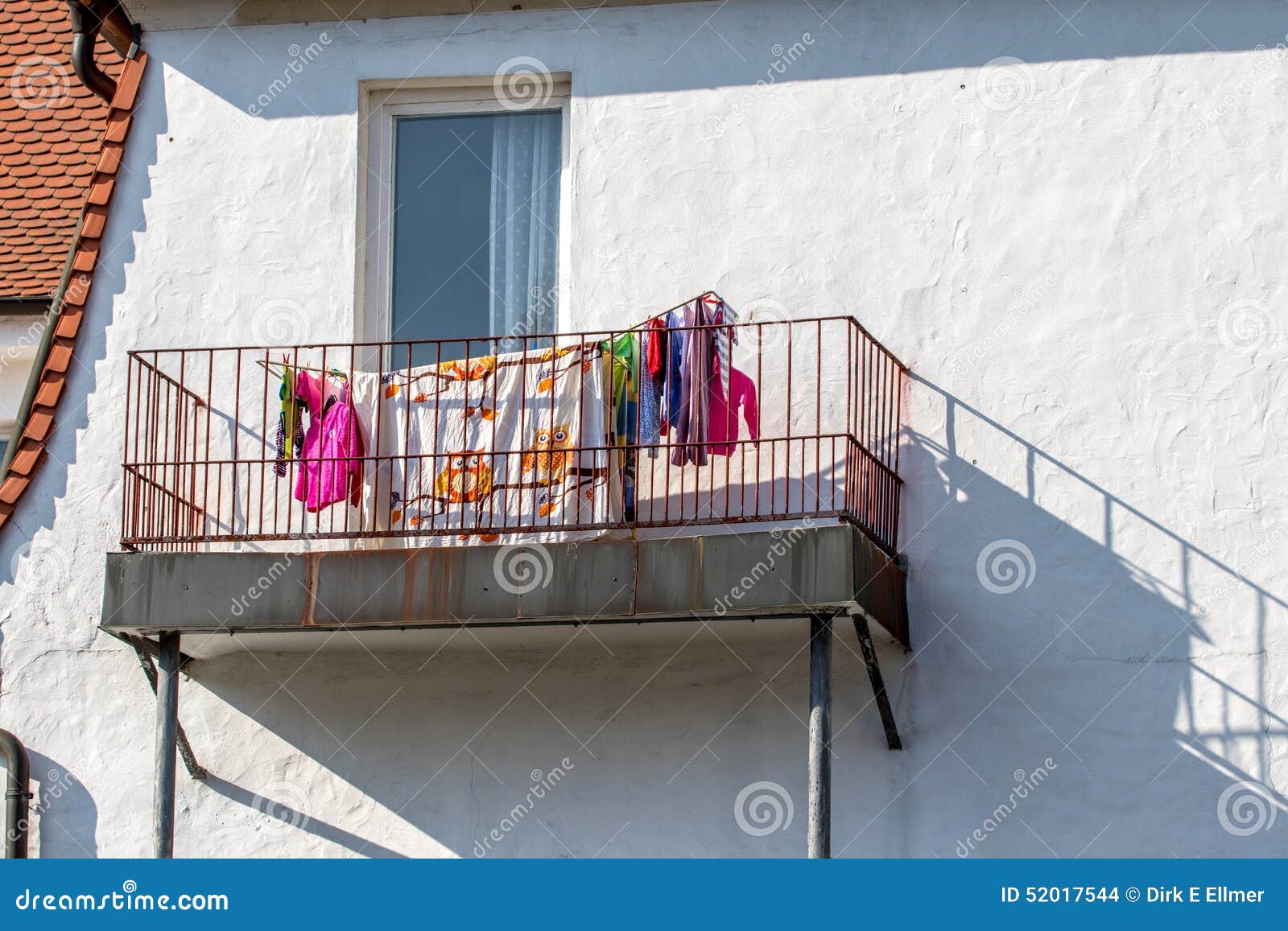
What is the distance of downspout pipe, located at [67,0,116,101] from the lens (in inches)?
555

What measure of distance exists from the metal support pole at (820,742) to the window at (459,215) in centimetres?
280

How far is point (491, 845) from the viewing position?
12.7 m

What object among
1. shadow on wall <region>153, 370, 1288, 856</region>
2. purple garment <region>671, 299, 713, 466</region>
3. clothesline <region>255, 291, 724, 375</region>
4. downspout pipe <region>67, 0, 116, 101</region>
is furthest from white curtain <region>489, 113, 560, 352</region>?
downspout pipe <region>67, 0, 116, 101</region>

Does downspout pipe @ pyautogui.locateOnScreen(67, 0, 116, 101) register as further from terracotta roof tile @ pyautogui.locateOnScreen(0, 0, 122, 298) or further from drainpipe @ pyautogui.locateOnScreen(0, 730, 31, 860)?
drainpipe @ pyautogui.locateOnScreen(0, 730, 31, 860)

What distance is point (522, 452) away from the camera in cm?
1225

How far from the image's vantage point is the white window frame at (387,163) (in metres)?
13.7

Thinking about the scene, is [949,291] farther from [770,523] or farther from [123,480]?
[123,480]

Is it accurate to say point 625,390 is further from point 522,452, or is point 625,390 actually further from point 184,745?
point 184,745

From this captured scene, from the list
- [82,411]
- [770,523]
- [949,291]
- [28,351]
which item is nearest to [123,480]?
[82,411]

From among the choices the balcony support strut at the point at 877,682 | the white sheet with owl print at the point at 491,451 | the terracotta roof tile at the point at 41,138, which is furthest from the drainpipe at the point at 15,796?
the balcony support strut at the point at 877,682

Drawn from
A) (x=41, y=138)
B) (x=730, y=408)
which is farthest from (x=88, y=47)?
(x=730, y=408)

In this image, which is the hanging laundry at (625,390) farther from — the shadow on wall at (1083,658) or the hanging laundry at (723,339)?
the shadow on wall at (1083,658)

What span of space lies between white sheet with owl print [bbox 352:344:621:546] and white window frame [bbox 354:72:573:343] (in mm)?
951

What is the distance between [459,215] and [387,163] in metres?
0.56
